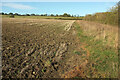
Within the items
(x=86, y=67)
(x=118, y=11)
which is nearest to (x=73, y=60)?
(x=86, y=67)

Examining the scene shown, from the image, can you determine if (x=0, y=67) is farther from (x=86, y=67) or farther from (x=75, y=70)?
(x=86, y=67)

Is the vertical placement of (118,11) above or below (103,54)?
above

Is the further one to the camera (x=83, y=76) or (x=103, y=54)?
(x=103, y=54)

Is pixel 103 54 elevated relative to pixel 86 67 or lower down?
elevated

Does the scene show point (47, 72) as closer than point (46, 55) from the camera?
Yes

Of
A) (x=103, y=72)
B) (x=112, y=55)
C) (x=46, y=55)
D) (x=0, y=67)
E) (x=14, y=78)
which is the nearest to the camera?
(x=14, y=78)

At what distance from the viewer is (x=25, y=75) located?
14.7ft

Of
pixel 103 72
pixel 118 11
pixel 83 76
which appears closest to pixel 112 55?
pixel 103 72

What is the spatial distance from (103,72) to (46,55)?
3.56m

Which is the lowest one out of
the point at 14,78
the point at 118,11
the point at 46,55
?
the point at 14,78

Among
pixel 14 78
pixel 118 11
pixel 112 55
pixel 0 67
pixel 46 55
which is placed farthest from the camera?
pixel 118 11

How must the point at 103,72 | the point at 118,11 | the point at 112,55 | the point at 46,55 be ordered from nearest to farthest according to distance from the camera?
the point at 103,72
the point at 112,55
the point at 46,55
the point at 118,11

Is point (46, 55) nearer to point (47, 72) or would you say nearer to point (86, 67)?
point (47, 72)

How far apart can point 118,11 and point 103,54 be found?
7.98 meters
